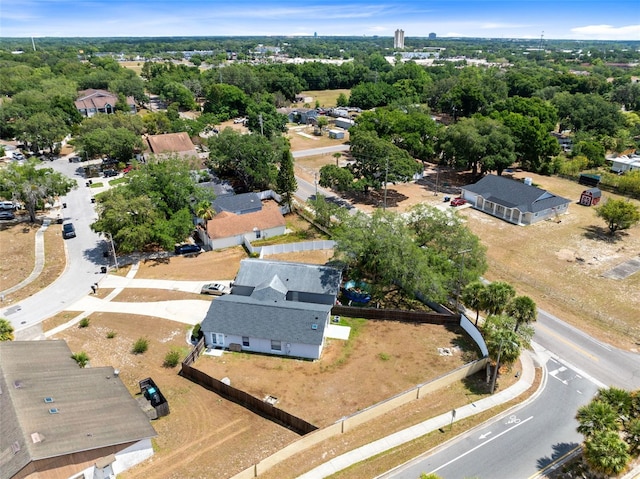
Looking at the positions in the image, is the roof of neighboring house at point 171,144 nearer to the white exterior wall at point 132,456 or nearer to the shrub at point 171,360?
the shrub at point 171,360

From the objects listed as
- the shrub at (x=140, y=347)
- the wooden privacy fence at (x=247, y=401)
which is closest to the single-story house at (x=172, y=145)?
the shrub at (x=140, y=347)

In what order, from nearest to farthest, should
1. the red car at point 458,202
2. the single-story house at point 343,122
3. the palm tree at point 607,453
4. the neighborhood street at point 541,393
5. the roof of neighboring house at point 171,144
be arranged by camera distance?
the palm tree at point 607,453 < the neighborhood street at point 541,393 < the red car at point 458,202 < the roof of neighboring house at point 171,144 < the single-story house at point 343,122

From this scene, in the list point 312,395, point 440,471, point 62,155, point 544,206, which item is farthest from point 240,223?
point 62,155

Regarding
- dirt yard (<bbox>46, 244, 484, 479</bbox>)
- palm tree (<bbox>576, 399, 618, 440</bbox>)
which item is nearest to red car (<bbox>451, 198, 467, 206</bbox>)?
dirt yard (<bbox>46, 244, 484, 479</bbox>)

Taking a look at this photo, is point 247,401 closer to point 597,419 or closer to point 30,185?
point 597,419

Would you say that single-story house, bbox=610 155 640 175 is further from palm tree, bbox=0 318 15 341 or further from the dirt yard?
palm tree, bbox=0 318 15 341
